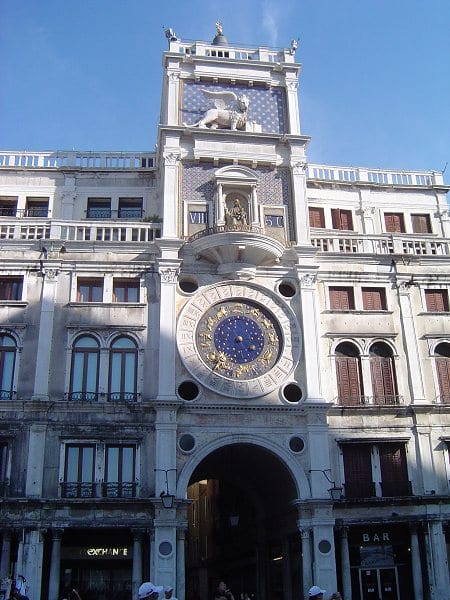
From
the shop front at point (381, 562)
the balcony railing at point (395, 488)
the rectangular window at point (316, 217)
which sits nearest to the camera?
the shop front at point (381, 562)

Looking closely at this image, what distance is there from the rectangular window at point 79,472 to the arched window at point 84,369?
2105 millimetres

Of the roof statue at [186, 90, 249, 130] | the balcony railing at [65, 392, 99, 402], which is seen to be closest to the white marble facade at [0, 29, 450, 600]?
the balcony railing at [65, 392, 99, 402]

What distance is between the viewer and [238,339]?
30.9 metres

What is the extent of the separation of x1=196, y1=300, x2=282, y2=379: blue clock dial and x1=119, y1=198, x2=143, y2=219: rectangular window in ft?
24.4

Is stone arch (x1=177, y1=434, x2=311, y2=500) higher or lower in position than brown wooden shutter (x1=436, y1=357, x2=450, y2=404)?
lower

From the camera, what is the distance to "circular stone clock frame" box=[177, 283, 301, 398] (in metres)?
29.9

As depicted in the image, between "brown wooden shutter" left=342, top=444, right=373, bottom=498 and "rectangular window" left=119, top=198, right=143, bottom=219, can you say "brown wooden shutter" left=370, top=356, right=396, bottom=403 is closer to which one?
"brown wooden shutter" left=342, top=444, right=373, bottom=498

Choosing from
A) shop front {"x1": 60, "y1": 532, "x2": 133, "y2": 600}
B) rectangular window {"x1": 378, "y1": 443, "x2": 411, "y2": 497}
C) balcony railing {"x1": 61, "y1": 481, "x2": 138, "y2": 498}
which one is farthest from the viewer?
rectangular window {"x1": 378, "y1": 443, "x2": 411, "y2": 497}

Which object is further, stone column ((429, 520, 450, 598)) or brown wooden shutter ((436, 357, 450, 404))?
brown wooden shutter ((436, 357, 450, 404))

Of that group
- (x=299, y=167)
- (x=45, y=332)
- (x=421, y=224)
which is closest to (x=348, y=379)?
(x=299, y=167)

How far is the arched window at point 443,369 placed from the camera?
31547 millimetres

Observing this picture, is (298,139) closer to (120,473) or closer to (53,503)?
(120,473)

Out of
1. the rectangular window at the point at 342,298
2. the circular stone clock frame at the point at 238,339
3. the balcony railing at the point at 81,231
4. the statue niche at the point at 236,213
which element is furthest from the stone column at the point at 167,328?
the rectangular window at the point at 342,298

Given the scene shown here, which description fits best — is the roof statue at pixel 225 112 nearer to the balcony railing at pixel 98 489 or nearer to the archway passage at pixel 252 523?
the archway passage at pixel 252 523
